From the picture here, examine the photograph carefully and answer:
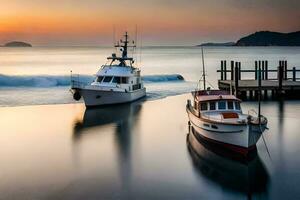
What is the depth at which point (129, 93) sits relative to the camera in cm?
3947

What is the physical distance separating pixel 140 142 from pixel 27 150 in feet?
19.9

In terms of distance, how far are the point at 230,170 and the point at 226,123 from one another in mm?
2373

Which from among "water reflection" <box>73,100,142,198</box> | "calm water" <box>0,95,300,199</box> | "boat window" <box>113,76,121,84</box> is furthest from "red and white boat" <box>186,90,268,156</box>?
"boat window" <box>113,76,121,84</box>

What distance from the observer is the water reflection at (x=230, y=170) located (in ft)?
54.8

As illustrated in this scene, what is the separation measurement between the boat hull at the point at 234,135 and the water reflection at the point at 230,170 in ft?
1.59

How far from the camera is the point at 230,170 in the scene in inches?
736

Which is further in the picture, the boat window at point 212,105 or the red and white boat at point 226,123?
the boat window at point 212,105

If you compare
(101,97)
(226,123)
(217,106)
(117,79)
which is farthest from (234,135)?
(117,79)

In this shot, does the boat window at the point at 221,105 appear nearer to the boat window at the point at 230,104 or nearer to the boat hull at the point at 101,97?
the boat window at the point at 230,104

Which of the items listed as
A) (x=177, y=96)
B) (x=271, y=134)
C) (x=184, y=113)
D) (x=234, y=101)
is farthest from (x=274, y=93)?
(x=234, y=101)

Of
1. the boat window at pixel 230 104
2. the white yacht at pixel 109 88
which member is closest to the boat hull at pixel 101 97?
the white yacht at pixel 109 88

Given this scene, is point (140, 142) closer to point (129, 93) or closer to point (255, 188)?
point (255, 188)

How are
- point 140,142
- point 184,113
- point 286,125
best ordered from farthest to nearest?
point 184,113 → point 286,125 → point 140,142

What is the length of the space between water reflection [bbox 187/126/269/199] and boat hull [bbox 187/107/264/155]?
0.49 meters
